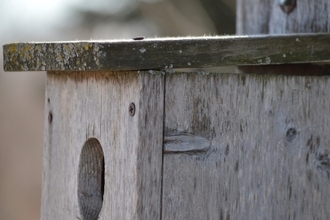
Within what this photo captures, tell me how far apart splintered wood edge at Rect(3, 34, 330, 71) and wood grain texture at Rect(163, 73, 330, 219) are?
0.16ft

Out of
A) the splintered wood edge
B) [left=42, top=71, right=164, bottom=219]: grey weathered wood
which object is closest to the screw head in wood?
the splintered wood edge

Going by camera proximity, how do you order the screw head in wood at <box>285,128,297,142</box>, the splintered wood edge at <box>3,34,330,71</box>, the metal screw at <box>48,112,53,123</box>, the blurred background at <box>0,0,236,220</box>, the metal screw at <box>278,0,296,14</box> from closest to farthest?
the splintered wood edge at <box>3,34,330,71</box>, the screw head in wood at <box>285,128,297,142</box>, the metal screw at <box>48,112,53,123</box>, the metal screw at <box>278,0,296,14</box>, the blurred background at <box>0,0,236,220</box>

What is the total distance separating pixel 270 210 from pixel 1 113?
419 cm

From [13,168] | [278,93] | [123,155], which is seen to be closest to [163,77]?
[123,155]

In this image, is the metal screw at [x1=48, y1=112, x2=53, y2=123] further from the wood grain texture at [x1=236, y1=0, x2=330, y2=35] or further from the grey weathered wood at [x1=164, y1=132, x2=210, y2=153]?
the wood grain texture at [x1=236, y1=0, x2=330, y2=35]

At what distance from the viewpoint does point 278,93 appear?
182 centimetres

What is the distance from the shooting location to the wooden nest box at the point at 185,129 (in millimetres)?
1617

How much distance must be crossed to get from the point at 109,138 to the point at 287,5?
3.10 feet

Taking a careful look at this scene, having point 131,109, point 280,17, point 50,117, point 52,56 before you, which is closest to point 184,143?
point 131,109

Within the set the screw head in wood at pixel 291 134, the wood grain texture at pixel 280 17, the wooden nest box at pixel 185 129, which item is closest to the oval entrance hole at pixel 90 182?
the wooden nest box at pixel 185 129

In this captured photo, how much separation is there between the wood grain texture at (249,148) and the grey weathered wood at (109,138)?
0.05 metres

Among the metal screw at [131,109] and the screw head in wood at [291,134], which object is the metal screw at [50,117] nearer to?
the metal screw at [131,109]

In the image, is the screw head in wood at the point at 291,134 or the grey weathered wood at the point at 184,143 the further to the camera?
the screw head in wood at the point at 291,134

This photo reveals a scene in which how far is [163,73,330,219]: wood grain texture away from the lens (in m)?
1.67
